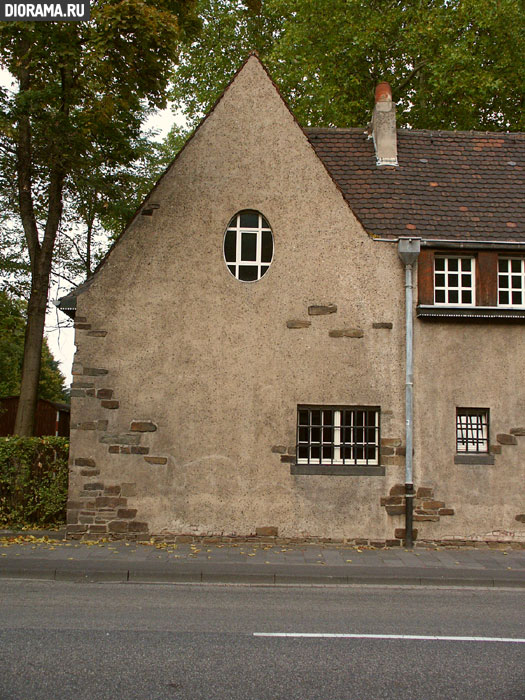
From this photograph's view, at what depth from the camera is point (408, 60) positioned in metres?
28.1

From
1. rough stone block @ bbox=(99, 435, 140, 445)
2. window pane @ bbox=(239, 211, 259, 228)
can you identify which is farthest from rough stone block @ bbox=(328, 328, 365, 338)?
rough stone block @ bbox=(99, 435, 140, 445)

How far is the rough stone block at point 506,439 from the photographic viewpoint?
1355cm

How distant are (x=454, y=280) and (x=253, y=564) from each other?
6648mm

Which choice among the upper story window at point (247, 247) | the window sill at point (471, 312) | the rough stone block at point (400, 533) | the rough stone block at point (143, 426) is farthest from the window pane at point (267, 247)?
the rough stone block at point (400, 533)

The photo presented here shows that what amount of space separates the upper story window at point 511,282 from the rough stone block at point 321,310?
3.23 metres

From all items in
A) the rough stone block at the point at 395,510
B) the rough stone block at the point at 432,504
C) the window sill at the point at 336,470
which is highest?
the window sill at the point at 336,470

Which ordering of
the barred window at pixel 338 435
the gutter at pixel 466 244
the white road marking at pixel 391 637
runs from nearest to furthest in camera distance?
the white road marking at pixel 391 637 → the barred window at pixel 338 435 → the gutter at pixel 466 244

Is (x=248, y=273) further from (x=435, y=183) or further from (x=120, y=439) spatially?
(x=435, y=183)

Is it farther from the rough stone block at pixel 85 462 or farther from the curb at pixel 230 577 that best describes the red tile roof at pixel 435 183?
the rough stone block at pixel 85 462

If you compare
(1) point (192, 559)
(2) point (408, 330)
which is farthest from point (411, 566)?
(2) point (408, 330)

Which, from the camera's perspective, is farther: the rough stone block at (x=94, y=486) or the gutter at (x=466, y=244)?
the gutter at (x=466, y=244)

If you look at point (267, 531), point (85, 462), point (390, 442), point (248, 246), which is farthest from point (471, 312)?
point (85, 462)

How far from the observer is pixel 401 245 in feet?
44.1

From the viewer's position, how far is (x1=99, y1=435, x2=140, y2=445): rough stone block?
519 inches
